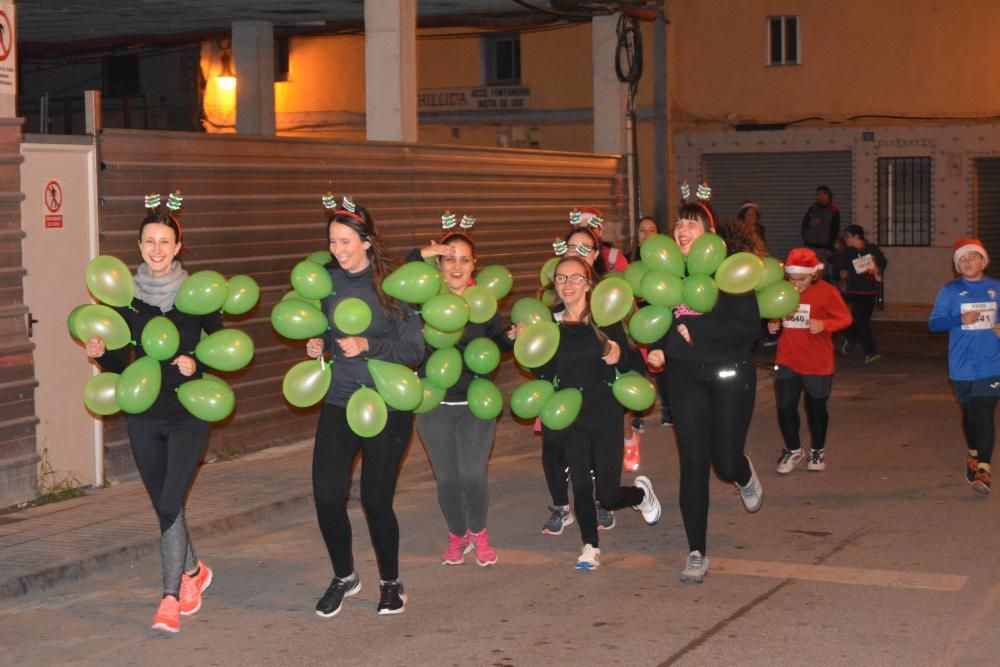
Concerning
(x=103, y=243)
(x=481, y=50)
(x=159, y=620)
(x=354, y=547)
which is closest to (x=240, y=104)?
(x=481, y=50)

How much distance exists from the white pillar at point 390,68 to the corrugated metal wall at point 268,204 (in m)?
0.46

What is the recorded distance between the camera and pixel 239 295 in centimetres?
718

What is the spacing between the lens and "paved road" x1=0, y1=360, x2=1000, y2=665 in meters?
6.51

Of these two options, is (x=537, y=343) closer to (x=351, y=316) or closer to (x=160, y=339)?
(x=351, y=316)

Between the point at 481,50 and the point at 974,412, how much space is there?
22.2 metres

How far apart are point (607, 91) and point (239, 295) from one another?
12666 millimetres

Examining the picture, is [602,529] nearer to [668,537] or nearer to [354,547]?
[668,537]

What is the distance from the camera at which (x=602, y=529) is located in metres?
9.10

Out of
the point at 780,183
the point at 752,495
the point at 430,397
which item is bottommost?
the point at 752,495

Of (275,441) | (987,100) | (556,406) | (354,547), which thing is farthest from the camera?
(987,100)

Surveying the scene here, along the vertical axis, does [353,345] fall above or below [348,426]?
above

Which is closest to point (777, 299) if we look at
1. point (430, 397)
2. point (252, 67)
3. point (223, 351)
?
point (430, 397)

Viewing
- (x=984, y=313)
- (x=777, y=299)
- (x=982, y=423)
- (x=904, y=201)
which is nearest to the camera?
(x=777, y=299)

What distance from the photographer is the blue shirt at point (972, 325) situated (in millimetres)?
10016
